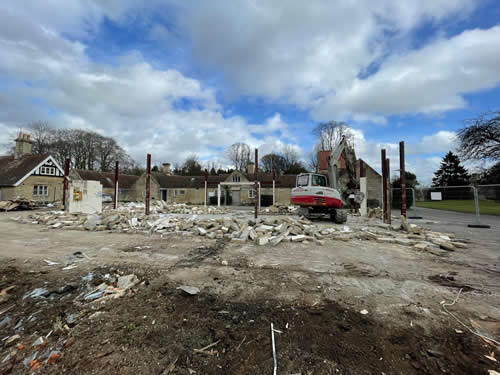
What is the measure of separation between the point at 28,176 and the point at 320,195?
34225 mm

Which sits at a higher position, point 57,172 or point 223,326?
point 57,172

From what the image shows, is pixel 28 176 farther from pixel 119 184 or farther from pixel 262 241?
pixel 262 241

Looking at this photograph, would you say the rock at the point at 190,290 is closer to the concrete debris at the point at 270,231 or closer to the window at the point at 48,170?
the concrete debris at the point at 270,231

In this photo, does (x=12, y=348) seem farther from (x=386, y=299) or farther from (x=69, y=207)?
(x=69, y=207)

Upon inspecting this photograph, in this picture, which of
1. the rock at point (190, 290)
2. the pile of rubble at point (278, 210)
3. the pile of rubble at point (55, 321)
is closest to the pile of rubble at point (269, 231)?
the rock at point (190, 290)

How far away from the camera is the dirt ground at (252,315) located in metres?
2.25

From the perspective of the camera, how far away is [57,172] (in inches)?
1208

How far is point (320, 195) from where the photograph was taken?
11406 mm

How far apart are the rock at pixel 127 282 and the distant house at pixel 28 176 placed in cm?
3179

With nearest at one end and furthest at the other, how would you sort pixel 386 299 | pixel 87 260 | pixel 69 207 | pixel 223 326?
pixel 223 326 < pixel 386 299 < pixel 87 260 < pixel 69 207

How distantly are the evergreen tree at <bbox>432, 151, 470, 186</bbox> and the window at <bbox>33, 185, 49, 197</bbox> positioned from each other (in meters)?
64.7

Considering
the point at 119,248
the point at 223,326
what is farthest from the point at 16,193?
the point at 223,326

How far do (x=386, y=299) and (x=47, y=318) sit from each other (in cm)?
493

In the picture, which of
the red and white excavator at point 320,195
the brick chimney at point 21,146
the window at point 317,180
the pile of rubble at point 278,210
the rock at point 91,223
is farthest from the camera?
the brick chimney at point 21,146
